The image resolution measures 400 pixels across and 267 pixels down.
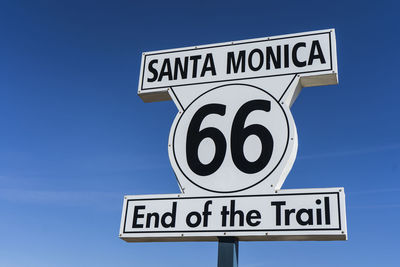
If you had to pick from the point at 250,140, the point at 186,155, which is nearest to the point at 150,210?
the point at 186,155

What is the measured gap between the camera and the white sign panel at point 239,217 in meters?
2.96

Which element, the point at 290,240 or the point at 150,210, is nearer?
the point at 290,240

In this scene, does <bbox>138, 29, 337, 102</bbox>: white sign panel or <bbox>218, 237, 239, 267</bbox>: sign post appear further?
<bbox>138, 29, 337, 102</bbox>: white sign panel

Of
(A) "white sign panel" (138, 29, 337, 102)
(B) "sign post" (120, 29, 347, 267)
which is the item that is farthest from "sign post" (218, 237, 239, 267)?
(A) "white sign panel" (138, 29, 337, 102)

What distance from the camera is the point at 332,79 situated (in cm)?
350

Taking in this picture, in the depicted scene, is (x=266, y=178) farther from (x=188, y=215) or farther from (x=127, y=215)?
(x=127, y=215)

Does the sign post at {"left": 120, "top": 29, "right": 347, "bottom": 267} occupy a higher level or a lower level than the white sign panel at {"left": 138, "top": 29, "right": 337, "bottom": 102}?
lower

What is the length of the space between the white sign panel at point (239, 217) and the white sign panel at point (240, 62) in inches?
41.7

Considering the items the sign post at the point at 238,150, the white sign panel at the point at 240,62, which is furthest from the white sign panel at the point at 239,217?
the white sign panel at the point at 240,62

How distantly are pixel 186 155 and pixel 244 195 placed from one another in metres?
0.61

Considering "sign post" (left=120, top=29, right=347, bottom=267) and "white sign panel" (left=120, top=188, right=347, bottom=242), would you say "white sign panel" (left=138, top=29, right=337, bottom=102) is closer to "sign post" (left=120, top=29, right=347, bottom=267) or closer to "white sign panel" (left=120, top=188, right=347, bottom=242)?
"sign post" (left=120, top=29, right=347, bottom=267)

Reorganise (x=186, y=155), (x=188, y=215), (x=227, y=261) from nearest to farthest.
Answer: (x=227, y=261) → (x=188, y=215) → (x=186, y=155)

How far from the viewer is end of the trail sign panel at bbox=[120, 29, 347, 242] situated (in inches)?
120

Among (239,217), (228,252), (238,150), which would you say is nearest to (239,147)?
(238,150)
